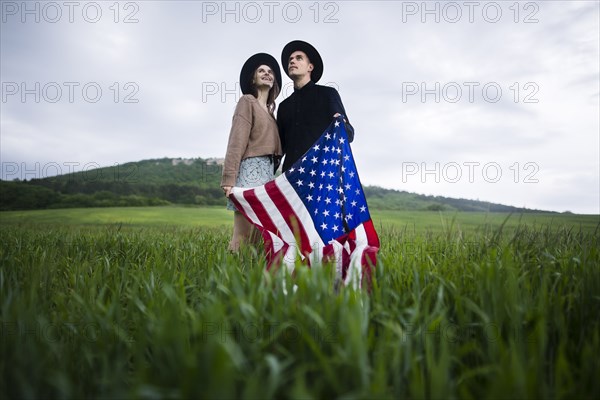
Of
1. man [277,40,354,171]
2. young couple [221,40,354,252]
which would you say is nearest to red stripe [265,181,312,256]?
young couple [221,40,354,252]

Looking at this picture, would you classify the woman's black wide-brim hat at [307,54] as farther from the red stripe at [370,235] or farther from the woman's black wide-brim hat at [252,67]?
the red stripe at [370,235]

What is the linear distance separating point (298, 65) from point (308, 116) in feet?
2.27

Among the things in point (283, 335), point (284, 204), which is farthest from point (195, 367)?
point (284, 204)

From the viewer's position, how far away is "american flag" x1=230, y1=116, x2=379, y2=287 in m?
3.68

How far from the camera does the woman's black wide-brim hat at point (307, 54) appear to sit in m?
4.31

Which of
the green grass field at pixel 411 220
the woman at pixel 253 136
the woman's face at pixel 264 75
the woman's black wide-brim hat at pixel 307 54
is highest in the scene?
the woman's black wide-brim hat at pixel 307 54

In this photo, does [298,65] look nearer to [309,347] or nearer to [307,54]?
[307,54]

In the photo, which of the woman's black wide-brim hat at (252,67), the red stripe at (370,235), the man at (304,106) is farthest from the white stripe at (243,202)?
the woman's black wide-brim hat at (252,67)

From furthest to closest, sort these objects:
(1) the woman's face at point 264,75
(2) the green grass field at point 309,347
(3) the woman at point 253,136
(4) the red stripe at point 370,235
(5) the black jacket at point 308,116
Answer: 1. (1) the woman's face at point 264,75
2. (5) the black jacket at point 308,116
3. (3) the woman at point 253,136
4. (4) the red stripe at point 370,235
5. (2) the green grass field at point 309,347

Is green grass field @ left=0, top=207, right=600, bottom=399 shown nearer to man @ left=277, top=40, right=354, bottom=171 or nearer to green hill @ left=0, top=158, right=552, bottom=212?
man @ left=277, top=40, right=354, bottom=171

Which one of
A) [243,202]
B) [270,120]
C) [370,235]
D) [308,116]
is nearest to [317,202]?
[370,235]

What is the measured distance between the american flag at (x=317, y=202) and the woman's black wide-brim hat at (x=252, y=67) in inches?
44.6

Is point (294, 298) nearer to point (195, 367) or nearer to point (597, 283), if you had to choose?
point (195, 367)

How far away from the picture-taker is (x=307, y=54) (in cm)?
434
